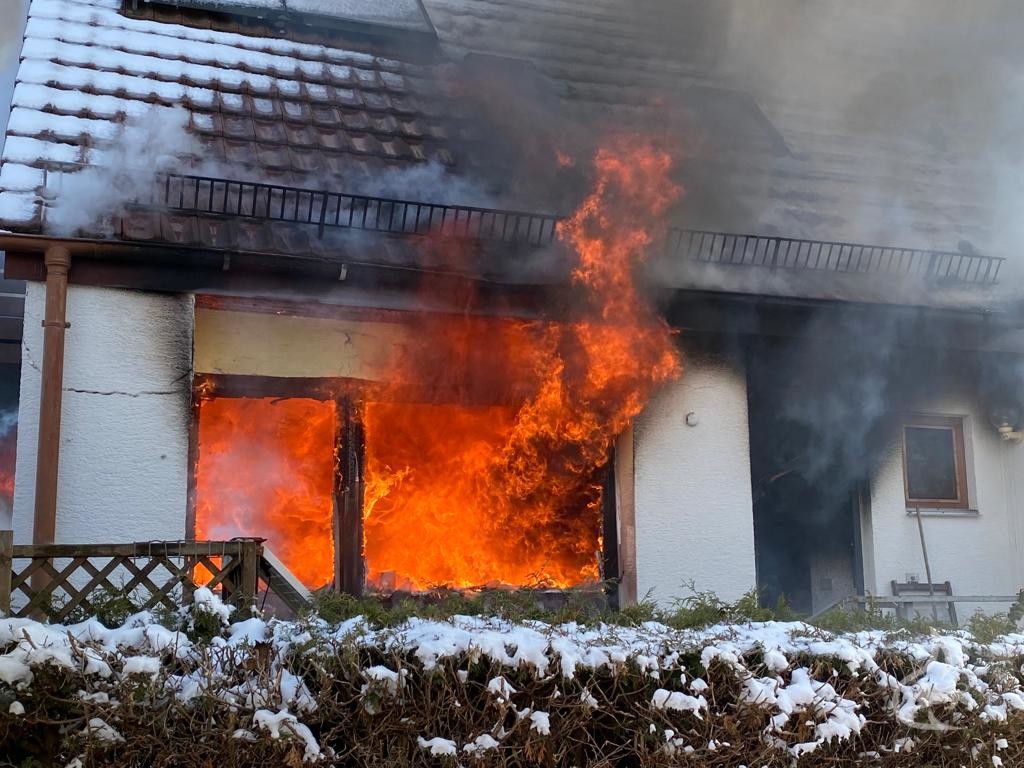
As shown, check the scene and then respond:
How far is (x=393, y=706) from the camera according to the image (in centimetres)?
372

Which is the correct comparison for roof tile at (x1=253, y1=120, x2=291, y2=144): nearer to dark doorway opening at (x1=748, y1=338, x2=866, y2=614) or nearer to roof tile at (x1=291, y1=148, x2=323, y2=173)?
roof tile at (x1=291, y1=148, x2=323, y2=173)

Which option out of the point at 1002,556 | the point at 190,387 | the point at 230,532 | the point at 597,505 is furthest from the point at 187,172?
the point at 1002,556

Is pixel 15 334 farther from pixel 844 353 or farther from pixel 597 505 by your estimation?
pixel 844 353

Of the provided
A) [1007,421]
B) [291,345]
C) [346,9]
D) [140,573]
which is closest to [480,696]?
[140,573]

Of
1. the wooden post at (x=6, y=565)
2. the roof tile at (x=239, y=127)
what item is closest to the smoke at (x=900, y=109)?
the roof tile at (x=239, y=127)

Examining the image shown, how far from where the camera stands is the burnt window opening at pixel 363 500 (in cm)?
732

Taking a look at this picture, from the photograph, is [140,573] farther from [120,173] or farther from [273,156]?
[273,156]

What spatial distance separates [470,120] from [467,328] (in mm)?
2155

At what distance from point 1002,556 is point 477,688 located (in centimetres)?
636

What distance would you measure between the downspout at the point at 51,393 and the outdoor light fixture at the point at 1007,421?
7474 mm

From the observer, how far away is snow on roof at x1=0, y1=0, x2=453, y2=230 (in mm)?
6836

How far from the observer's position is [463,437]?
7688mm

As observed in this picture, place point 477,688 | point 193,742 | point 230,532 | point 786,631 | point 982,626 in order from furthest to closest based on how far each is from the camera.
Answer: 1. point 230,532
2. point 982,626
3. point 786,631
4. point 477,688
5. point 193,742

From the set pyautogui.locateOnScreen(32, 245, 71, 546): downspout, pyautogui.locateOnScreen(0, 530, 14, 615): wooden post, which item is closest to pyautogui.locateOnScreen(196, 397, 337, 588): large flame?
pyautogui.locateOnScreen(32, 245, 71, 546): downspout
